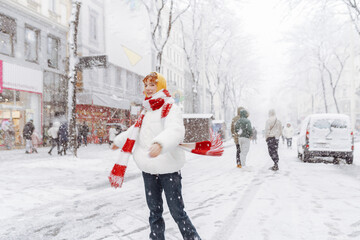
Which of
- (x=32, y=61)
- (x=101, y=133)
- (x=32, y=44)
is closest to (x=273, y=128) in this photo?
(x=32, y=61)

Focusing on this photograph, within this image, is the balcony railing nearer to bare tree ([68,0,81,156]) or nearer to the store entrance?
the store entrance

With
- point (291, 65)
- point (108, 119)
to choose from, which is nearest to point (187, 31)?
point (108, 119)

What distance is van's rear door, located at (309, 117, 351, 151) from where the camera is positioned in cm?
1208

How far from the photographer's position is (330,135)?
12.2 metres

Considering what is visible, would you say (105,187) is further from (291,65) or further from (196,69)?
(291,65)

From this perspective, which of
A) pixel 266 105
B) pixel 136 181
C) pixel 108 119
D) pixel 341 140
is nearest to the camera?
pixel 136 181

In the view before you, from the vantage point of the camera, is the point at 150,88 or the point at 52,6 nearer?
the point at 150,88

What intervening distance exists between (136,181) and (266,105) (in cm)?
11304

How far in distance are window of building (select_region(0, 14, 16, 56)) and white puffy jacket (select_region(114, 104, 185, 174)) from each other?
1747cm

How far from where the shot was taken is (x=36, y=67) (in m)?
20.4

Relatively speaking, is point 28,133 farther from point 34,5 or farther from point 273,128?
point 273,128

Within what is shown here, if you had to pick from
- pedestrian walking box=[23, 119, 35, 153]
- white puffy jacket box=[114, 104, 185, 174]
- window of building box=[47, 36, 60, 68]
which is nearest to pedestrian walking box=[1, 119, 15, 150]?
pedestrian walking box=[23, 119, 35, 153]

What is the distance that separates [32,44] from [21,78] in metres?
2.52

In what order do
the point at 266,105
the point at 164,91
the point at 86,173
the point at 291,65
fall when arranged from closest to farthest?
the point at 164,91
the point at 86,173
the point at 291,65
the point at 266,105
